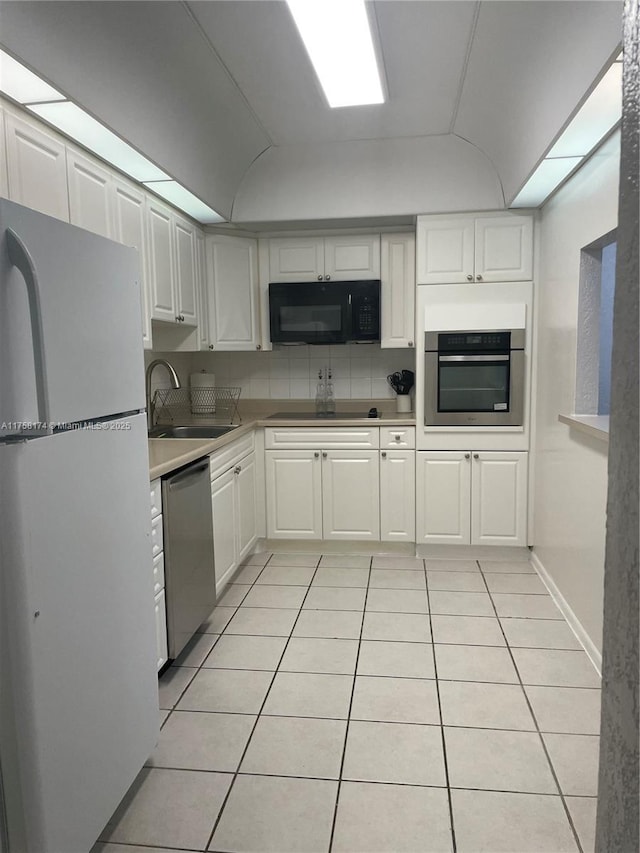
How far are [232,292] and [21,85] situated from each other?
217 cm

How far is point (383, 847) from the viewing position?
1.56 m

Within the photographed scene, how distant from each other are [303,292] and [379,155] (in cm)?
96

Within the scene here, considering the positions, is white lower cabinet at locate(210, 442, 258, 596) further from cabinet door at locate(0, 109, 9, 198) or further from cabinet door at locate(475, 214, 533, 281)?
cabinet door at locate(475, 214, 533, 281)

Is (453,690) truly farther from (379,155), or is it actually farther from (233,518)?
(379,155)

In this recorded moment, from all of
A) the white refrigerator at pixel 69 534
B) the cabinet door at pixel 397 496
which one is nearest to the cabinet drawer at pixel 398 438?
the cabinet door at pixel 397 496

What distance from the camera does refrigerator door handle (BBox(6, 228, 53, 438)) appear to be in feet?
3.90

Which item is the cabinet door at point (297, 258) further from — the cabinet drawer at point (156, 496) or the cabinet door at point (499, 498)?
the cabinet drawer at point (156, 496)

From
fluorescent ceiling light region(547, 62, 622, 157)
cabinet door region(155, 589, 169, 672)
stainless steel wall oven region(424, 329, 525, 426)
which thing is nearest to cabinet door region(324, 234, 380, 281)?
stainless steel wall oven region(424, 329, 525, 426)

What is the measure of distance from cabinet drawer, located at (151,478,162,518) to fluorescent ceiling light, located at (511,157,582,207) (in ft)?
7.13

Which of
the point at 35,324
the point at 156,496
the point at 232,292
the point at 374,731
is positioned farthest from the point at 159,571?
the point at 232,292

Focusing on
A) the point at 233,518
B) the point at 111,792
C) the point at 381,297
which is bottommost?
the point at 111,792

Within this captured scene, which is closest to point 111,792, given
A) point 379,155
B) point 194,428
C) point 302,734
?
point 302,734

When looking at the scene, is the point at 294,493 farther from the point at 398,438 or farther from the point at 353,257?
the point at 353,257

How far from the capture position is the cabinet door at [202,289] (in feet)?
12.4
